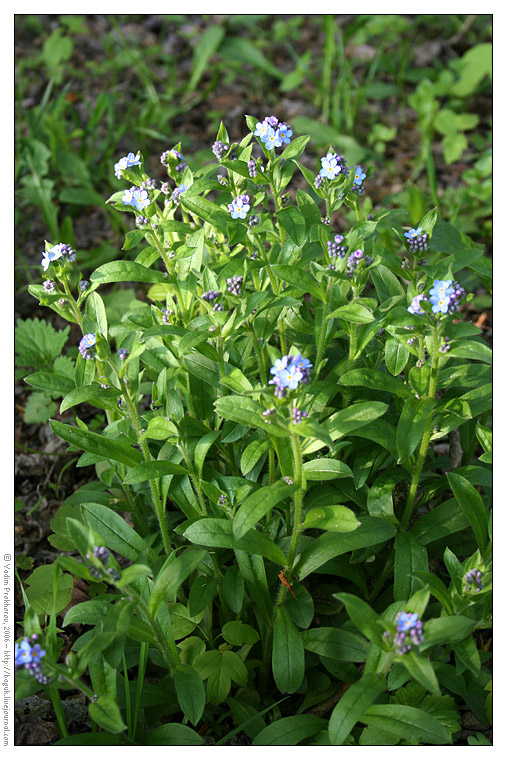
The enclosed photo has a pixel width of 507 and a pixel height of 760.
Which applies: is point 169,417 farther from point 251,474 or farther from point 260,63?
point 260,63

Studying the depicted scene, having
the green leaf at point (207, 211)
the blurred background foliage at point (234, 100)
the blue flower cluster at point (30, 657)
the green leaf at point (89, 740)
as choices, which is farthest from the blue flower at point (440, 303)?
the blurred background foliage at point (234, 100)

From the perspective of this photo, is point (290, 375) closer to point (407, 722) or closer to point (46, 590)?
point (407, 722)

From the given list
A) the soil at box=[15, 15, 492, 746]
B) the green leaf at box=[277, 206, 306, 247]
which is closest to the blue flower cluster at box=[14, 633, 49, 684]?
the soil at box=[15, 15, 492, 746]

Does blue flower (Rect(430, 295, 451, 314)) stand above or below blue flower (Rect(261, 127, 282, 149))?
below

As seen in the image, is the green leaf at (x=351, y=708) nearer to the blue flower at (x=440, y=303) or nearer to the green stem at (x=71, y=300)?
the blue flower at (x=440, y=303)

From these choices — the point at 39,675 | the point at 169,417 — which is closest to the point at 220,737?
the point at 39,675

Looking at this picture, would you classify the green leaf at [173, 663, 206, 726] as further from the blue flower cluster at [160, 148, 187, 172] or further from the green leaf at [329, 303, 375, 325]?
the blue flower cluster at [160, 148, 187, 172]

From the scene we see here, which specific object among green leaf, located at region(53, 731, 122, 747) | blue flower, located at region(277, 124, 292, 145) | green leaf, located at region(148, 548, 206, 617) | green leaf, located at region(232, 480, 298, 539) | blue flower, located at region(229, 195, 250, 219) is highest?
blue flower, located at region(277, 124, 292, 145)

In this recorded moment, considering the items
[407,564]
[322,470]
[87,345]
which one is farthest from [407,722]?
[87,345]
